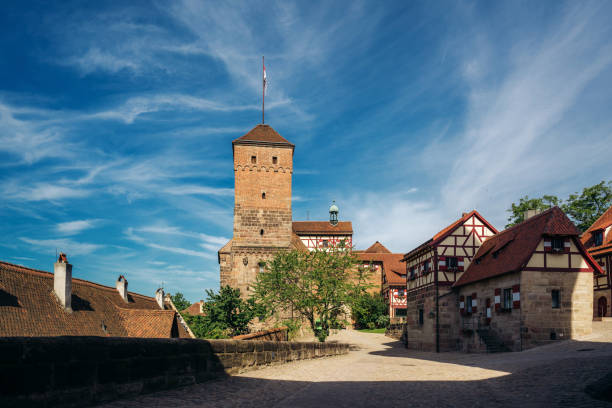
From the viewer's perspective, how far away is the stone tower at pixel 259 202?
132ft

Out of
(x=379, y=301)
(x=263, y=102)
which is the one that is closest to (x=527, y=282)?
(x=379, y=301)

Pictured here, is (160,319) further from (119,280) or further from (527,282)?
(527,282)

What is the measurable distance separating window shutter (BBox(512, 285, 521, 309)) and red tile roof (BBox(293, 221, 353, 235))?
1551 inches

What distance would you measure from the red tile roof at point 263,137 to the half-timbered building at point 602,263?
24.0m

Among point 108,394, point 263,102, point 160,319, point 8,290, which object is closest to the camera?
point 108,394

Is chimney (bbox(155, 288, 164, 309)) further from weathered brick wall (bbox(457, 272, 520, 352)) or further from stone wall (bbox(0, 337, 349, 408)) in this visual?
stone wall (bbox(0, 337, 349, 408))

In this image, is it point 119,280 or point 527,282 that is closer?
point 527,282

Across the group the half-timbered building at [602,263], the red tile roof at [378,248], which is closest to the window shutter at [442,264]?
the half-timbered building at [602,263]

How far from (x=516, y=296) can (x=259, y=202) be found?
25515mm

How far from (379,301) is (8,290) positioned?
111 ft

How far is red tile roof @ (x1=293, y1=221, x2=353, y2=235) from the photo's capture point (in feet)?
194

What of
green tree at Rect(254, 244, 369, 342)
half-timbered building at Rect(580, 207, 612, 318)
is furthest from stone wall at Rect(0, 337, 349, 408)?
half-timbered building at Rect(580, 207, 612, 318)

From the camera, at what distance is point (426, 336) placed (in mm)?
28281

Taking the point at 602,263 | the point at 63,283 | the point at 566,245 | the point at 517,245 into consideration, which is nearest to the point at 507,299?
the point at 517,245
